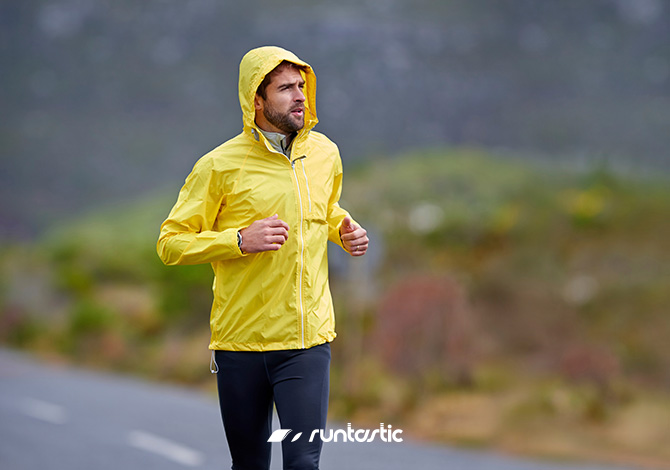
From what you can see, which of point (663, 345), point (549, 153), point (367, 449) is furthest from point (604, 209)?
point (367, 449)

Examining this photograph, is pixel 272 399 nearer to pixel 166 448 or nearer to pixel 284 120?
pixel 284 120

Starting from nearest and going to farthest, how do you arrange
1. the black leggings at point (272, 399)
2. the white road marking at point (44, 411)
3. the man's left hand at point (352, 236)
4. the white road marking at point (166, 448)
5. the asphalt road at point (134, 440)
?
the black leggings at point (272, 399) < the man's left hand at point (352, 236) < the asphalt road at point (134, 440) < the white road marking at point (166, 448) < the white road marking at point (44, 411)

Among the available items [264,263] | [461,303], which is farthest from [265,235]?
[461,303]

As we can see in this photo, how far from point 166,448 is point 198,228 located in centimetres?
589

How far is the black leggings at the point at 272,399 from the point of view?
10.0 ft

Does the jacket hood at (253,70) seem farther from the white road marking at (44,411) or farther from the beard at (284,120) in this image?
the white road marking at (44,411)

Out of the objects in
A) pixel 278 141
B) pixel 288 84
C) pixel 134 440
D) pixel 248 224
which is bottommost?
pixel 248 224

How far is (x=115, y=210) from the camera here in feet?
83.5

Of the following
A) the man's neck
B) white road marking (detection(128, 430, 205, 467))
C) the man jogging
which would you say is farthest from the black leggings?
white road marking (detection(128, 430, 205, 467))

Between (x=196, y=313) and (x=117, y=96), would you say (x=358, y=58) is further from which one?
(x=196, y=313)

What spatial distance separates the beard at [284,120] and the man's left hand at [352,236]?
1.23 ft

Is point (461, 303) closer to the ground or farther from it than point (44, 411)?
farther from it

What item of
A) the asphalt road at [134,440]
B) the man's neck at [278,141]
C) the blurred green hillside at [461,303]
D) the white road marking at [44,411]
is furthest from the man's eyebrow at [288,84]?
the blurred green hillside at [461,303]

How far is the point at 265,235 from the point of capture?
2.95 m
